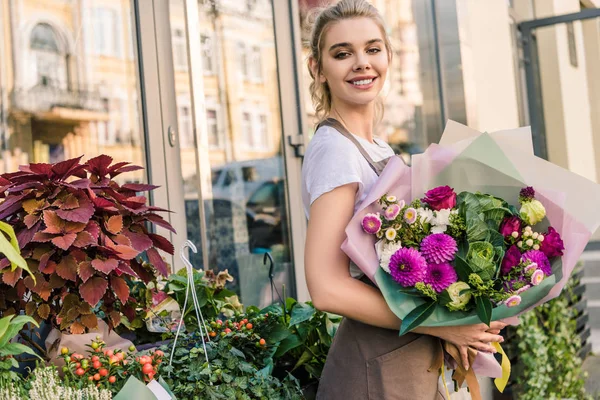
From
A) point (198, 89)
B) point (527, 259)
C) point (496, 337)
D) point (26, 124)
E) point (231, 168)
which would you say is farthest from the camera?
point (231, 168)

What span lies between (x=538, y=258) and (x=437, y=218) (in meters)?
0.25

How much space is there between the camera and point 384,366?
74.4 inches

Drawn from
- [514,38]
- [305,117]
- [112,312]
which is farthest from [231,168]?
[514,38]

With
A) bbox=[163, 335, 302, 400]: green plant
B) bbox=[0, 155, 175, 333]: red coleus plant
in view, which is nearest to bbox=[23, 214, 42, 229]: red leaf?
bbox=[0, 155, 175, 333]: red coleus plant

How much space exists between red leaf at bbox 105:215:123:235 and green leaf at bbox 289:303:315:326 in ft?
2.17

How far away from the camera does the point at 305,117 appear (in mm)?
4863

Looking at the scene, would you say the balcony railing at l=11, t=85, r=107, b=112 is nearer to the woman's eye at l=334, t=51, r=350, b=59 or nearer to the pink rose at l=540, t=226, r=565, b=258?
the woman's eye at l=334, t=51, r=350, b=59

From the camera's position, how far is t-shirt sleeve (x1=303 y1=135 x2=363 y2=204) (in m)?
1.86

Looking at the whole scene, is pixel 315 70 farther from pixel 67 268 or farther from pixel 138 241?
pixel 67 268

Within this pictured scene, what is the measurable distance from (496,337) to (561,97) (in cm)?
791

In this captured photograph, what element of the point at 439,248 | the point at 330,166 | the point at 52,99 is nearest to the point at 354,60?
the point at 330,166

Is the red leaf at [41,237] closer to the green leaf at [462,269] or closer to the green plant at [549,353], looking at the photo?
the green leaf at [462,269]

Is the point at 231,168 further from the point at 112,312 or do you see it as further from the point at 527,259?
the point at 527,259

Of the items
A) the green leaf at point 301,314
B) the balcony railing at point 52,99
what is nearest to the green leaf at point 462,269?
the green leaf at point 301,314
